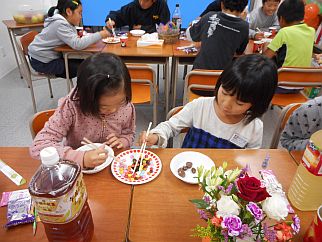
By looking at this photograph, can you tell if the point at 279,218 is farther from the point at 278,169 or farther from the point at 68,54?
the point at 68,54

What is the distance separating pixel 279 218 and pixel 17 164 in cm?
90

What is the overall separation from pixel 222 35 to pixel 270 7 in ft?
5.22

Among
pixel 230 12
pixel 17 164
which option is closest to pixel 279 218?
pixel 17 164

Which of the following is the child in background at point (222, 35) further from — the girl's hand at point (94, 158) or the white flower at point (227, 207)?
the white flower at point (227, 207)

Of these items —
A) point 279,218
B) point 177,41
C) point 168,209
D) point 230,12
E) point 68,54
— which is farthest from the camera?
point 177,41

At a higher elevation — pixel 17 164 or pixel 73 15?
pixel 73 15

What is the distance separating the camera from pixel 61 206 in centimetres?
56

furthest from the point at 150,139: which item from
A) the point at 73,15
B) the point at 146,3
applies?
the point at 146,3

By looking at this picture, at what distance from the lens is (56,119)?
1.10 m

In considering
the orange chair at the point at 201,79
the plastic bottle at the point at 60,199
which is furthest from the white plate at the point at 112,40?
the plastic bottle at the point at 60,199

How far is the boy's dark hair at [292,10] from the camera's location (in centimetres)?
237

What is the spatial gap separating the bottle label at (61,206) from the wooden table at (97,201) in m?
0.15

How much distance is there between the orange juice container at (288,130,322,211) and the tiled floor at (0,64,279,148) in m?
1.65

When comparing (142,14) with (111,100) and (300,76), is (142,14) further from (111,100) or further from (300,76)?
(111,100)
